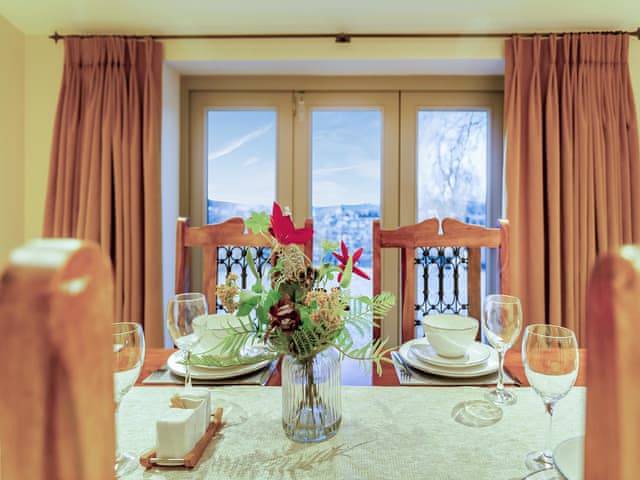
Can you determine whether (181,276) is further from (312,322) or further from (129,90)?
(129,90)

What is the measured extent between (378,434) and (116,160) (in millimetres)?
2235

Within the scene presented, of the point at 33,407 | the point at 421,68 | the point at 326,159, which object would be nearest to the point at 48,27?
the point at 326,159

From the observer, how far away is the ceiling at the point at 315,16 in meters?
2.20

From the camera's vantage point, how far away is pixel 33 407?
166 millimetres

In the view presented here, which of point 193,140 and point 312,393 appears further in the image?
point 193,140

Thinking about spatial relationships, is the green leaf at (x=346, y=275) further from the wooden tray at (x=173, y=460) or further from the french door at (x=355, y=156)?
the french door at (x=355, y=156)

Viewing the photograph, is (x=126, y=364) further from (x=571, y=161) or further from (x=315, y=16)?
(x=571, y=161)

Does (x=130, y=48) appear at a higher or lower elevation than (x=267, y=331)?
higher

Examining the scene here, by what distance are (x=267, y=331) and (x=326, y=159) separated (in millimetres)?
2207

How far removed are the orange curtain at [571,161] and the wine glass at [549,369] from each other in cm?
185

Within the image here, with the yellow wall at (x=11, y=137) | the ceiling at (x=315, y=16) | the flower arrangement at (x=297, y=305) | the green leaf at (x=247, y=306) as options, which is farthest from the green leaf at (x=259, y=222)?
the yellow wall at (x=11, y=137)

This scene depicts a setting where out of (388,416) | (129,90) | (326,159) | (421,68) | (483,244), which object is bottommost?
(388,416)

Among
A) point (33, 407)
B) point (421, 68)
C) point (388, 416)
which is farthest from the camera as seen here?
point (421, 68)

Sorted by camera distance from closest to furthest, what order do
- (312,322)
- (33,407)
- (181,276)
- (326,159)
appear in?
A: (33,407)
(312,322)
(181,276)
(326,159)
